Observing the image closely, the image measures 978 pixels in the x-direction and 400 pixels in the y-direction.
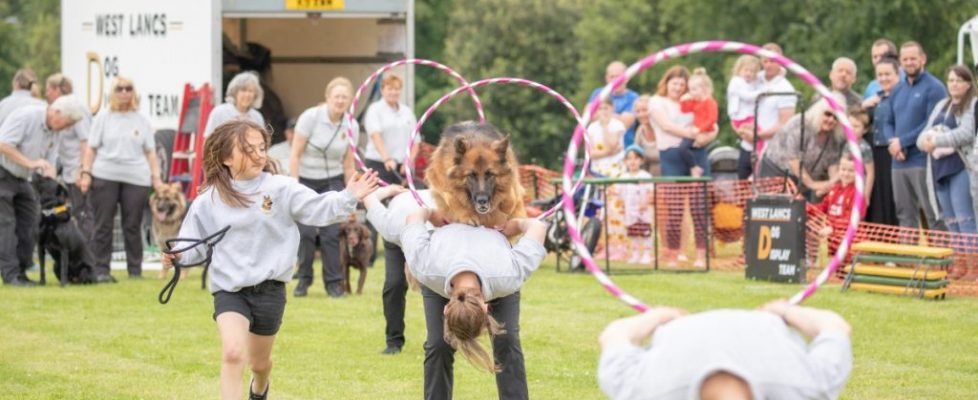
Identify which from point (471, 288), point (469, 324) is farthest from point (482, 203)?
point (469, 324)

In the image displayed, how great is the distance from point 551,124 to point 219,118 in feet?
139

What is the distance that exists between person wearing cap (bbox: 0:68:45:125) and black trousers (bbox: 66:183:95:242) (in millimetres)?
1035

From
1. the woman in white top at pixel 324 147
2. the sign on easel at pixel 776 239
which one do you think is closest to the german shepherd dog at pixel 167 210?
the woman in white top at pixel 324 147

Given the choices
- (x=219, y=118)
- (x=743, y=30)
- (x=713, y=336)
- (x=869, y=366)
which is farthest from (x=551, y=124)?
(x=713, y=336)

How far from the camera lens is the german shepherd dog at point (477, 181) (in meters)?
6.95

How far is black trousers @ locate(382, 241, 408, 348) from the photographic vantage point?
33.1 feet

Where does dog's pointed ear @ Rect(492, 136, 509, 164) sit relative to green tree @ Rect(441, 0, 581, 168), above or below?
below

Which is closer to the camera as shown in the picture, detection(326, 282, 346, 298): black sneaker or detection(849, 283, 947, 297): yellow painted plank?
detection(849, 283, 947, 297): yellow painted plank

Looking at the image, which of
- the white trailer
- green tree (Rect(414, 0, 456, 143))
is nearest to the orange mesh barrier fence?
the white trailer

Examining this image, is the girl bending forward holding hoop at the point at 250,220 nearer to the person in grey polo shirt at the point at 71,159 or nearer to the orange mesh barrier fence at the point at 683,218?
the orange mesh barrier fence at the point at 683,218

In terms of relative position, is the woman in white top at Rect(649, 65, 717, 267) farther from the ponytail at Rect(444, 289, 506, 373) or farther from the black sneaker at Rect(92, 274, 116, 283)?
the ponytail at Rect(444, 289, 506, 373)

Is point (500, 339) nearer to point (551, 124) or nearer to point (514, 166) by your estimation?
point (514, 166)

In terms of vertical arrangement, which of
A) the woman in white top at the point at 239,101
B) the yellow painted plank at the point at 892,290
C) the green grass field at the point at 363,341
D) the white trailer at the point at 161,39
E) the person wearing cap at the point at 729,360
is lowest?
the green grass field at the point at 363,341

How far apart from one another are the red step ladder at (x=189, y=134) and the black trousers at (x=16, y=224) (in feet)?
6.27
